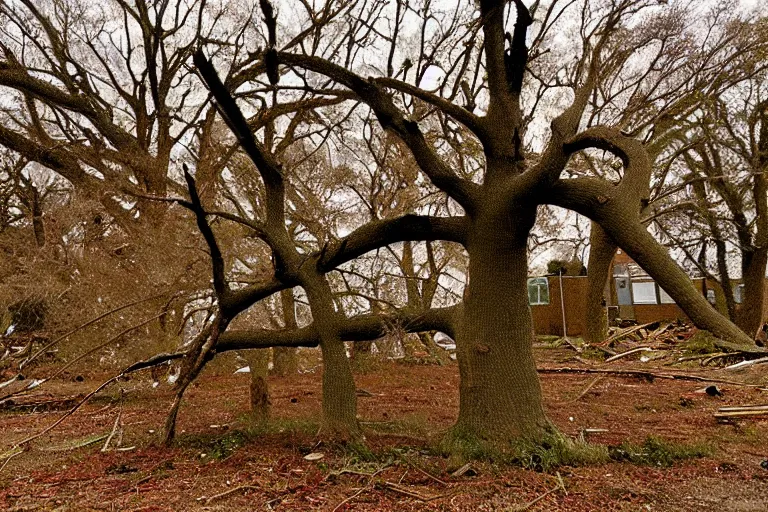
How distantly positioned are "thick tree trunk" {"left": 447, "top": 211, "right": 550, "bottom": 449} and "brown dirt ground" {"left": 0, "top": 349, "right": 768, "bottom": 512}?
0.41 metres

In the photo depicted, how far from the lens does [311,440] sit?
4617mm

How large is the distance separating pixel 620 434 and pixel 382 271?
260 inches

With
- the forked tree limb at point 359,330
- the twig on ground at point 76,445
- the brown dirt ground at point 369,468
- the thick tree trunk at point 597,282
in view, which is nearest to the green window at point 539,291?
the thick tree trunk at point 597,282

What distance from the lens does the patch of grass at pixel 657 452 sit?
13.2ft

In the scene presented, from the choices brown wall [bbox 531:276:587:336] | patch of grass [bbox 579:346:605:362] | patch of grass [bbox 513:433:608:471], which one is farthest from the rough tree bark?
brown wall [bbox 531:276:587:336]

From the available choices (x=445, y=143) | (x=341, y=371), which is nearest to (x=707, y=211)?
(x=445, y=143)

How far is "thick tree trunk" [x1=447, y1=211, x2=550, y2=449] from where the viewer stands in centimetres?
417

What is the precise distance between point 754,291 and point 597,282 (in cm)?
454

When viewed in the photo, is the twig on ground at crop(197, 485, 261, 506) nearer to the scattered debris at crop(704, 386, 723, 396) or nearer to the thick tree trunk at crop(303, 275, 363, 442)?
the thick tree trunk at crop(303, 275, 363, 442)

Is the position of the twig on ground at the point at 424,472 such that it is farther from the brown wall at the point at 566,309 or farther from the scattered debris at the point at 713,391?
the brown wall at the point at 566,309

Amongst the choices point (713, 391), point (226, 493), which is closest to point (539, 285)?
point (713, 391)

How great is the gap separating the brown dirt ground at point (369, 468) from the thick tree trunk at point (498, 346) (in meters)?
0.41

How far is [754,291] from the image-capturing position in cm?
1373

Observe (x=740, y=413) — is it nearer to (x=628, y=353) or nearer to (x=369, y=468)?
(x=369, y=468)
